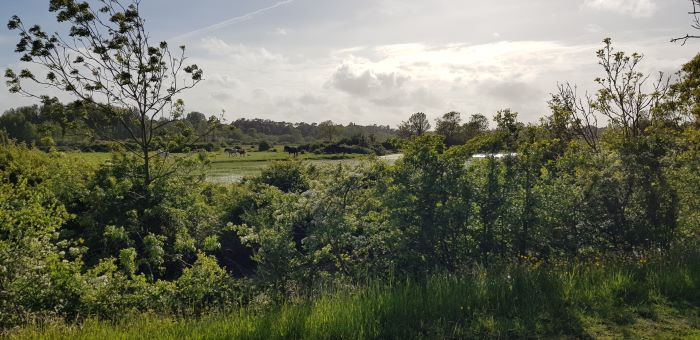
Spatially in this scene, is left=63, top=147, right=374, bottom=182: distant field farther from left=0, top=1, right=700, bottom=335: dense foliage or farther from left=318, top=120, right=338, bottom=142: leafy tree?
left=318, top=120, right=338, bottom=142: leafy tree

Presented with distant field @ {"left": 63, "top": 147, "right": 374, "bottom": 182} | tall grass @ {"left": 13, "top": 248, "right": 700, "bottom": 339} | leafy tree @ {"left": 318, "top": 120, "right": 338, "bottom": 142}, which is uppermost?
leafy tree @ {"left": 318, "top": 120, "right": 338, "bottom": 142}

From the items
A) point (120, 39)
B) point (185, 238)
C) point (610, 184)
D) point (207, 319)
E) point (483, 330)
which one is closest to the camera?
point (483, 330)

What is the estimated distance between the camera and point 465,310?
18.4ft

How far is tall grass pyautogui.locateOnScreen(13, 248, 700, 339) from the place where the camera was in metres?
5.05

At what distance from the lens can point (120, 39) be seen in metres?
11.9

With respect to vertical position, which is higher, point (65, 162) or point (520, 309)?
point (65, 162)

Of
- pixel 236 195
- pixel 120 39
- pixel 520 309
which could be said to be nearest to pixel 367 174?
pixel 520 309

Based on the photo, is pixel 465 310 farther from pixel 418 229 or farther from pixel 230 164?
pixel 230 164

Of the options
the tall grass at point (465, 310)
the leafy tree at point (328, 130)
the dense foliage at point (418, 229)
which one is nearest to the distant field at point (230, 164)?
the dense foliage at point (418, 229)

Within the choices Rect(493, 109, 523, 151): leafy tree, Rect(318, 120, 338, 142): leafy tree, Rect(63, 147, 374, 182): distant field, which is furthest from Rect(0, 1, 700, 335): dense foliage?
Rect(318, 120, 338, 142): leafy tree

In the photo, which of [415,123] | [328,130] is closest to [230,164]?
[415,123]

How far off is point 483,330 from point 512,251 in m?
2.85

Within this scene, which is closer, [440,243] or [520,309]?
[520,309]

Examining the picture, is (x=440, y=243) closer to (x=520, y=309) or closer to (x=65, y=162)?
(x=520, y=309)
